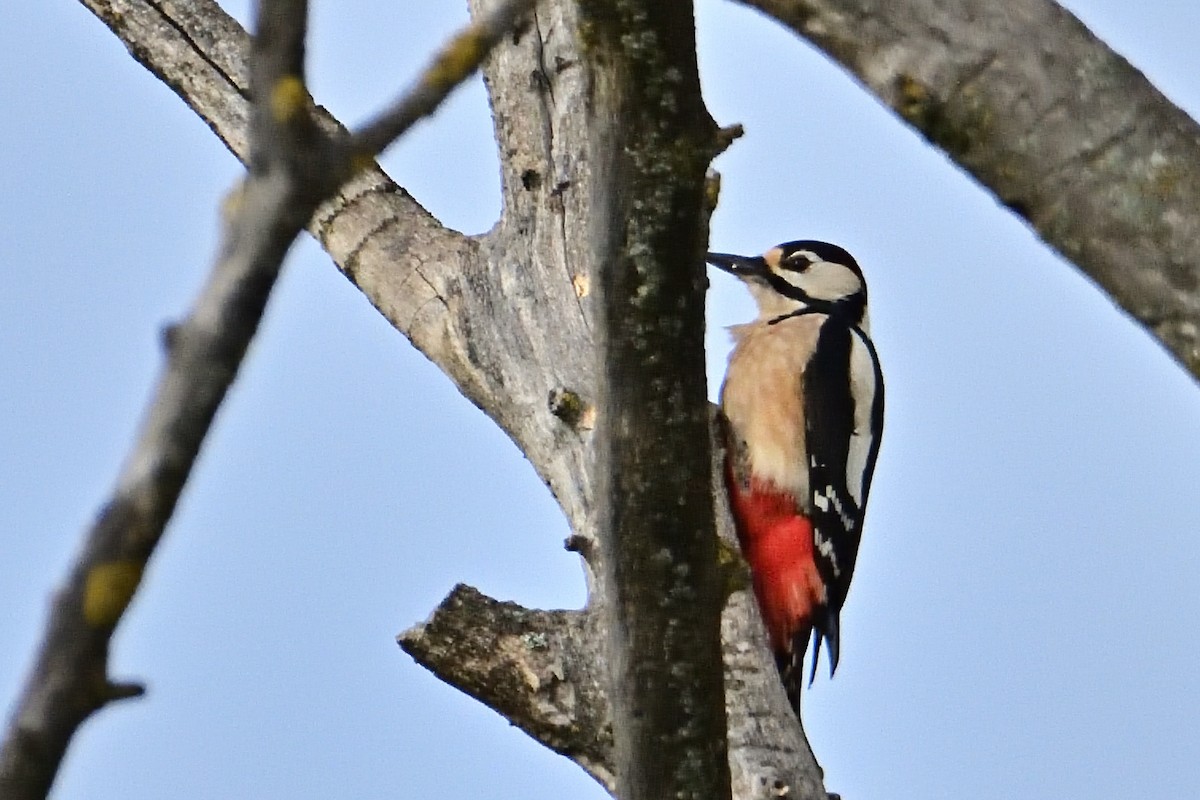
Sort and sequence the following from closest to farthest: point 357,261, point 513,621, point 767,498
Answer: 1. point 513,621
2. point 357,261
3. point 767,498

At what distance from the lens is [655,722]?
2377 millimetres

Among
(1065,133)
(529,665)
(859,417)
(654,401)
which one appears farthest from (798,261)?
(1065,133)

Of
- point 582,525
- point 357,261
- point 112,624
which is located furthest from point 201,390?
point 357,261

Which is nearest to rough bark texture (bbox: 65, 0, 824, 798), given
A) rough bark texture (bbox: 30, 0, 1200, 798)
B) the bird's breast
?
rough bark texture (bbox: 30, 0, 1200, 798)

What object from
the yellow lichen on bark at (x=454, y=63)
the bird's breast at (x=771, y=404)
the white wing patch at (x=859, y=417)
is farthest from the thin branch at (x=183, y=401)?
the white wing patch at (x=859, y=417)

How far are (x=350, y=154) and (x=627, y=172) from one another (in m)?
0.95

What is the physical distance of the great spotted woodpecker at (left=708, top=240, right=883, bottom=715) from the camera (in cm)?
447

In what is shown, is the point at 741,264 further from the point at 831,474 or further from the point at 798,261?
the point at 831,474

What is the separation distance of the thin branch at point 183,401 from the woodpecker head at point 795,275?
423 cm

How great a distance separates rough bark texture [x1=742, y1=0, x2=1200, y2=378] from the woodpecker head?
378 cm

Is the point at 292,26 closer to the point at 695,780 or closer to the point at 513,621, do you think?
the point at 695,780

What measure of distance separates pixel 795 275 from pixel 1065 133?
395cm

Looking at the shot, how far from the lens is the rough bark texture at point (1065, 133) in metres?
1.44

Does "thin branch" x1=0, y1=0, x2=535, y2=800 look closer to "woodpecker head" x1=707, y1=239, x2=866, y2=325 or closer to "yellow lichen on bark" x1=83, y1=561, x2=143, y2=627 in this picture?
"yellow lichen on bark" x1=83, y1=561, x2=143, y2=627
